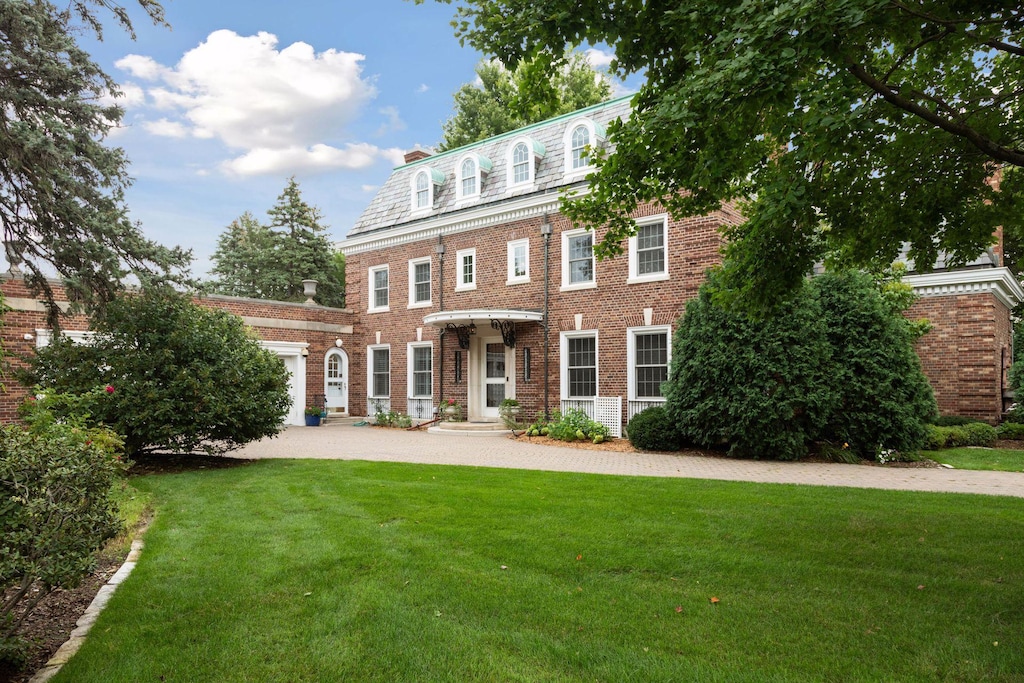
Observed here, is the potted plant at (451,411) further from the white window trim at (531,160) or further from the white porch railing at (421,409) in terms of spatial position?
the white window trim at (531,160)

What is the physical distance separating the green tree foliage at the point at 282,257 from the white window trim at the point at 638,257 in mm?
22493

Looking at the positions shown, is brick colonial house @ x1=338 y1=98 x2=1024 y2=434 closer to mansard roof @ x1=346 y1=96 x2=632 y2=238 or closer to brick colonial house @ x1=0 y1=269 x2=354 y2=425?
mansard roof @ x1=346 y1=96 x2=632 y2=238

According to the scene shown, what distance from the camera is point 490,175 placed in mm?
20469

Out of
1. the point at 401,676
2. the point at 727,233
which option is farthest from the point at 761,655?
the point at 727,233

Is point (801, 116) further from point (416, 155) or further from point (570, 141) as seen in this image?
point (416, 155)

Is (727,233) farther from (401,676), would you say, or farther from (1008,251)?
(1008,251)

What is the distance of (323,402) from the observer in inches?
894

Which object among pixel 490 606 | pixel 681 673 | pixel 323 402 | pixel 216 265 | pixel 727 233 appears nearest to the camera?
pixel 681 673

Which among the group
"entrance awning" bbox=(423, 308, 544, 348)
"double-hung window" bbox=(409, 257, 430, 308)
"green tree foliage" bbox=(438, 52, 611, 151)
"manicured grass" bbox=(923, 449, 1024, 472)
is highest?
"green tree foliage" bbox=(438, 52, 611, 151)

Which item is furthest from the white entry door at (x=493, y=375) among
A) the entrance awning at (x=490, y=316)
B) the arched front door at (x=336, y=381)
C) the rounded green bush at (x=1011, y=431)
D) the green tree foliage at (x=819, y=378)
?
the rounded green bush at (x=1011, y=431)

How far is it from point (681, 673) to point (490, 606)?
1.34 metres

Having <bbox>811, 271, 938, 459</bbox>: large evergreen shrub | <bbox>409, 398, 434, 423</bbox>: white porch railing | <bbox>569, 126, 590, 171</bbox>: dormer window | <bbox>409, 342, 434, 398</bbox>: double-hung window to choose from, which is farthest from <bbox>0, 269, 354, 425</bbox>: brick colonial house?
<bbox>811, 271, 938, 459</bbox>: large evergreen shrub

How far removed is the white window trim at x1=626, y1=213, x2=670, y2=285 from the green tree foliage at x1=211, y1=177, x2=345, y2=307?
22493mm

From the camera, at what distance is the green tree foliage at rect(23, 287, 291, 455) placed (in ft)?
34.1
